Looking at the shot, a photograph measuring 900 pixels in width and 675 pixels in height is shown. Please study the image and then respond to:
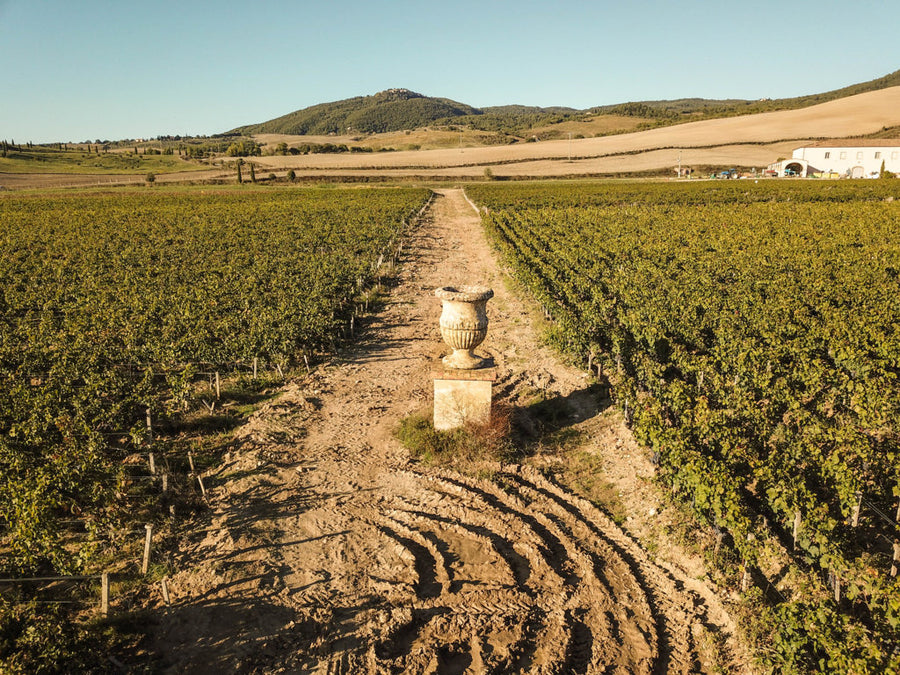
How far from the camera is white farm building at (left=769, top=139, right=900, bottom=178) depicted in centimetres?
7875

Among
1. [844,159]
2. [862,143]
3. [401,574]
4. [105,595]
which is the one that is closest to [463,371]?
[401,574]

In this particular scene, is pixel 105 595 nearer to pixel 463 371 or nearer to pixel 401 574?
pixel 401 574

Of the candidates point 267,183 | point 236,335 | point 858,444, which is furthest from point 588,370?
point 267,183

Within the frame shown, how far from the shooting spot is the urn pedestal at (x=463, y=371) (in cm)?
995

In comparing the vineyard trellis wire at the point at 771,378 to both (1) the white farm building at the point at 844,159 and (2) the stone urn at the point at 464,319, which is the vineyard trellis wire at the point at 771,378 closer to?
(2) the stone urn at the point at 464,319

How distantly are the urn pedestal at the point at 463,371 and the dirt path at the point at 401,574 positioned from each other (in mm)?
1230

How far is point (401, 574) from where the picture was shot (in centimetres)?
702

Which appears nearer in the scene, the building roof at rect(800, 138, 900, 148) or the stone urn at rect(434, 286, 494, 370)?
the stone urn at rect(434, 286, 494, 370)

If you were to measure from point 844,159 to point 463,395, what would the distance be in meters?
102

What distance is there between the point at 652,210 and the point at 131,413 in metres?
44.5

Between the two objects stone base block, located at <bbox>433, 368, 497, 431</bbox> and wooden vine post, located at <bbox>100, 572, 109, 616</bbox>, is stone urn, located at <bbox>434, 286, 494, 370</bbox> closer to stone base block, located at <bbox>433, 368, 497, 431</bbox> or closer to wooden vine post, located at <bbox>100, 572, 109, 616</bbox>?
stone base block, located at <bbox>433, 368, 497, 431</bbox>

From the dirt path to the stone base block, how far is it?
1213 mm

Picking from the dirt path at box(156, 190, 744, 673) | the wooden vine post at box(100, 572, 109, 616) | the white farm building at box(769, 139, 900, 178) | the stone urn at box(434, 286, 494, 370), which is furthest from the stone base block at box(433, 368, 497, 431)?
the white farm building at box(769, 139, 900, 178)

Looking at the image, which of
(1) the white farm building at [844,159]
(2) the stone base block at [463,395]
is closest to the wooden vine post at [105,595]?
(2) the stone base block at [463,395]
